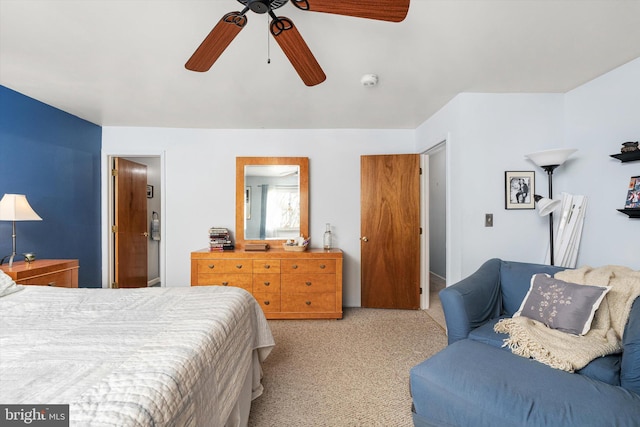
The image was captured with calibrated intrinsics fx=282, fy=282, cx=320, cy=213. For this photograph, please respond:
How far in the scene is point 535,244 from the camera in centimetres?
266

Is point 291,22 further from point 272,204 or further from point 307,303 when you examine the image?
point 307,303

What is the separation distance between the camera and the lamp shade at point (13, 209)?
225 cm

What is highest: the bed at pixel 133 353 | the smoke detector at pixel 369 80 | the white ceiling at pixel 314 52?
the white ceiling at pixel 314 52

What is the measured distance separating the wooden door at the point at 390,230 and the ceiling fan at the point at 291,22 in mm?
2091

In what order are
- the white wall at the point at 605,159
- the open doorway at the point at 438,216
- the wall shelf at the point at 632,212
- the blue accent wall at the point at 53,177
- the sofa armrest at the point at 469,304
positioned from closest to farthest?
the sofa armrest at the point at 469,304, the wall shelf at the point at 632,212, the white wall at the point at 605,159, the blue accent wall at the point at 53,177, the open doorway at the point at 438,216

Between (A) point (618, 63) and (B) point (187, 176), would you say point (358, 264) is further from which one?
(A) point (618, 63)

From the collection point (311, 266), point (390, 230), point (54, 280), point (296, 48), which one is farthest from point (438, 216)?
point (54, 280)

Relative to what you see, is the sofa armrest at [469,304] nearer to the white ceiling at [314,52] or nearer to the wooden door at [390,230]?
the wooden door at [390,230]

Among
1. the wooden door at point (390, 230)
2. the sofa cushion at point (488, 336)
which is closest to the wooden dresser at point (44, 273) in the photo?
the wooden door at point (390, 230)

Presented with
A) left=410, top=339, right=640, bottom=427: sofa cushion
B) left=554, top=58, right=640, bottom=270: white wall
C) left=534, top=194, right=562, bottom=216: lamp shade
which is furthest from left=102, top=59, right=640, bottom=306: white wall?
left=410, top=339, right=640, bottom=427: sofa cushion

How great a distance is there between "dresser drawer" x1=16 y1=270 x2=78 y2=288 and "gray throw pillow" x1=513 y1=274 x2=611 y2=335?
3.65 metres

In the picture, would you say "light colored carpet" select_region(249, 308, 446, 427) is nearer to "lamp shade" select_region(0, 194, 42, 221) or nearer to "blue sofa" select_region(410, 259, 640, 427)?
"blue sofa" select_region(410, 259, 640, 427)

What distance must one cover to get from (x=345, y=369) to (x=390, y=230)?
5.86 ft

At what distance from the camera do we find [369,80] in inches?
90.7
